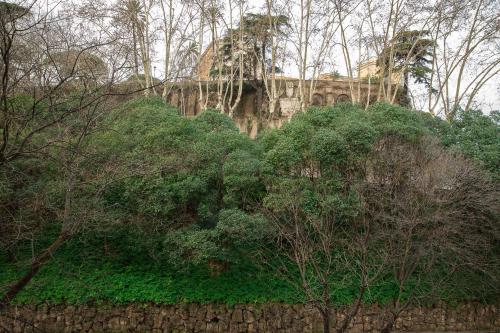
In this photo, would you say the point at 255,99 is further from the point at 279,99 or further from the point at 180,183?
the point at 180,183

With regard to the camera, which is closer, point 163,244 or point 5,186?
point 5,186

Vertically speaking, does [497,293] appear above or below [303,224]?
below

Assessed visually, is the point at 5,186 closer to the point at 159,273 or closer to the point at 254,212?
the point at 159,273

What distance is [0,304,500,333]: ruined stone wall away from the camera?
12695 mm

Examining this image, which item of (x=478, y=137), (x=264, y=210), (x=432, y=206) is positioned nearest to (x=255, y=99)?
(x=478, y=137)

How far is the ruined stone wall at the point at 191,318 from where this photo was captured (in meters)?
12.7

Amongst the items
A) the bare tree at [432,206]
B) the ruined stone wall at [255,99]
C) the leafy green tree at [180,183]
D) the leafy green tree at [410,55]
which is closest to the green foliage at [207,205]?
the leafy green tree at [180,183]

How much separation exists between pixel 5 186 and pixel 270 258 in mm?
6963

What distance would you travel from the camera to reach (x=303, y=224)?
477 inches

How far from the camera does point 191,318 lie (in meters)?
13.1

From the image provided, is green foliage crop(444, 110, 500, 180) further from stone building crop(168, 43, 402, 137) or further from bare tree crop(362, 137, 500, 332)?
stone building crop(168, 43, 402, 137)

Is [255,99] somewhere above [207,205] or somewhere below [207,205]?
above

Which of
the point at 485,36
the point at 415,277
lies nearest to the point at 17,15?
the point at 415,277

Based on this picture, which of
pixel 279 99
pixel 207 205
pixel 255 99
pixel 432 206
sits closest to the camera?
pixel 432 206
